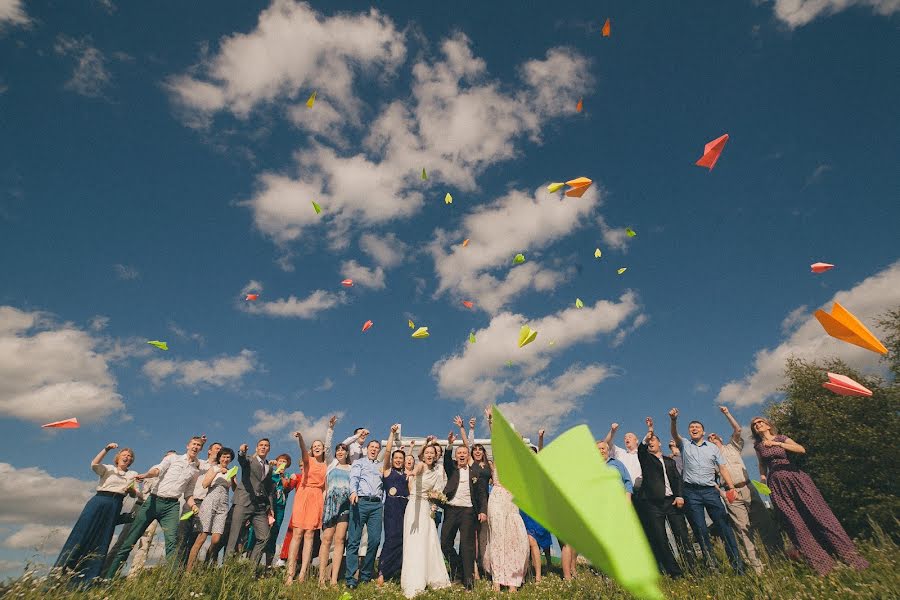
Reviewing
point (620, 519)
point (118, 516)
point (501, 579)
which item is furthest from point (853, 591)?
point (118, 516)

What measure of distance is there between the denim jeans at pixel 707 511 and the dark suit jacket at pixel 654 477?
17 centimetres

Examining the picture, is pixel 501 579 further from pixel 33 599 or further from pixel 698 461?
pixel 33 599

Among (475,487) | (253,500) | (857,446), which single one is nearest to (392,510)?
(475,487)

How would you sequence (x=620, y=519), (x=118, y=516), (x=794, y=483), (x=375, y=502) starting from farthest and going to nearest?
1. (x=375, y=502)
2. (x=118, y=516)
3. (x=794, y=483)
4. (x=620, y=519)

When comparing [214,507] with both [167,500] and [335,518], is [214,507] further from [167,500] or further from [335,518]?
[335,518]

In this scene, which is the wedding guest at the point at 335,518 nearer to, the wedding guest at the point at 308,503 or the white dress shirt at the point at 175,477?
the wedding guest at the point at 308,503

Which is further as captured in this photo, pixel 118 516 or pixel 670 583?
pixel 118 516

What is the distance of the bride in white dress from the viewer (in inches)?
326

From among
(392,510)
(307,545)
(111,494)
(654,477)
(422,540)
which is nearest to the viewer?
(111,494)

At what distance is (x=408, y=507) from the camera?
8.94m

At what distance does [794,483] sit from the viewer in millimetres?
7219

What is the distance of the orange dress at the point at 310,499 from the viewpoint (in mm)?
9016

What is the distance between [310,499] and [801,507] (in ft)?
25.7

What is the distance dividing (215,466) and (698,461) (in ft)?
27.4
